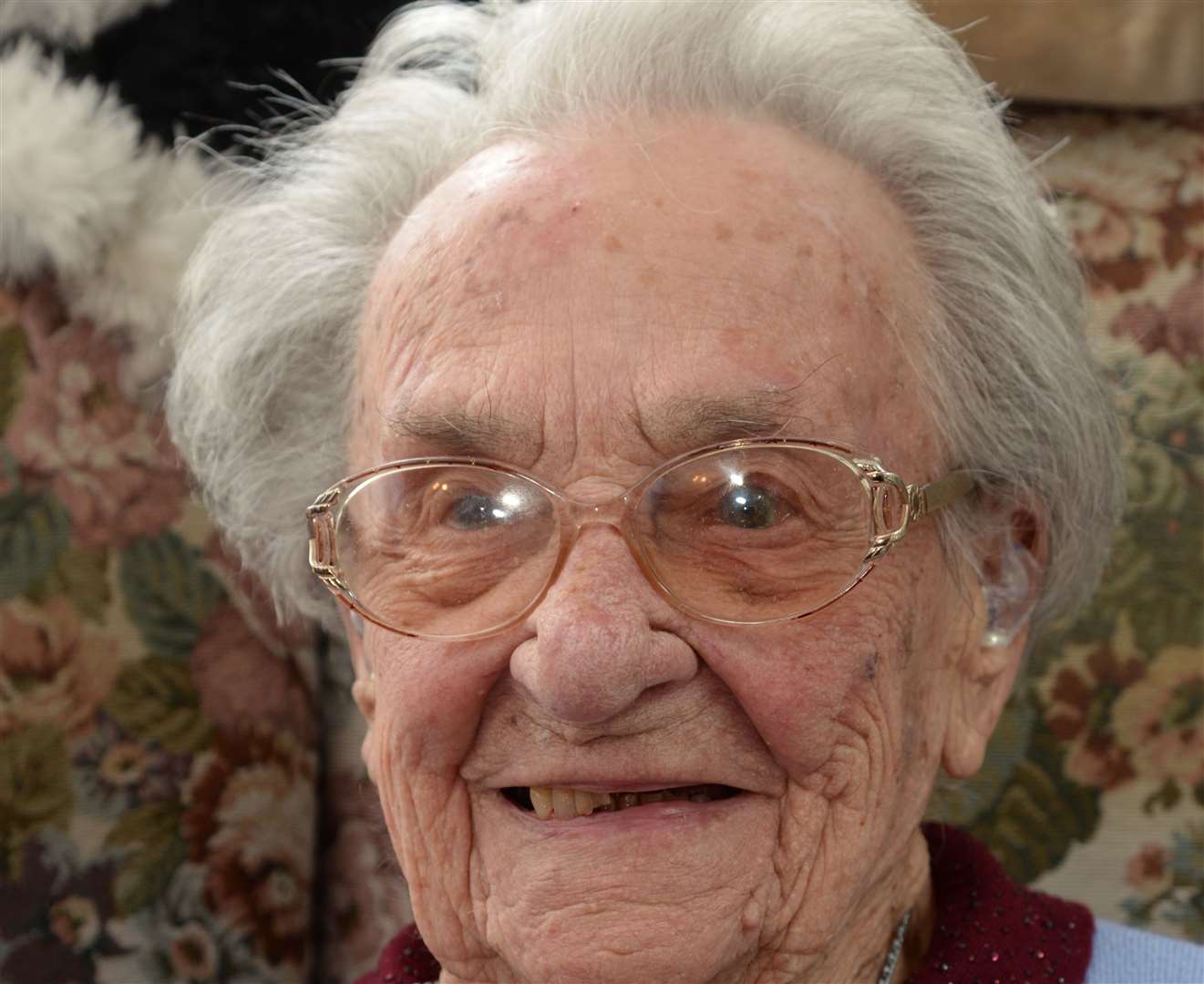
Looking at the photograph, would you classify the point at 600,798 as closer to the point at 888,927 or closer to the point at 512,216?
the point at 888,927

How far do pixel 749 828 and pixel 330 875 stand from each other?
1144mm

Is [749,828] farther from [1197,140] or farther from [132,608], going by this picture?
[1197,140]

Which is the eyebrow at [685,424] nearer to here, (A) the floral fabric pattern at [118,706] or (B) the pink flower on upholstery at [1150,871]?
(A) the floral fabric pattern at [118,706]

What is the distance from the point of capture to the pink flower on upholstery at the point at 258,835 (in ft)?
6.90

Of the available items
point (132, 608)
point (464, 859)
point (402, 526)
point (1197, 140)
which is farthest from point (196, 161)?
point (1197, 140)

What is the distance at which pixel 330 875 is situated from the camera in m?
2.31

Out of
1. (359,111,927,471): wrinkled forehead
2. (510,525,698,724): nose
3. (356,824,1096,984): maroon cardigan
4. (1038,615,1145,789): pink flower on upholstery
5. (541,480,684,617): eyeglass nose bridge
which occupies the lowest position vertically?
(1038,615,1145,789): pink flower on upholstery

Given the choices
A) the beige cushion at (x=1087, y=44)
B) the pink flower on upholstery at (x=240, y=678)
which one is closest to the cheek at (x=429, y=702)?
the pink flower on upholstery at (x=240, y=678)

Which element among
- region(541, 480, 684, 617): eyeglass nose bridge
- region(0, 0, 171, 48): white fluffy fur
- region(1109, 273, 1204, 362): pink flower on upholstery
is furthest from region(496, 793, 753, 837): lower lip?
region(0, 0, 171, 48): white fluffy fur

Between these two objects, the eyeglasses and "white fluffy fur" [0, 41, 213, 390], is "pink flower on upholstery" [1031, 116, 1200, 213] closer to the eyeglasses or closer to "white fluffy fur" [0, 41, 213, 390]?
the eyeglasses

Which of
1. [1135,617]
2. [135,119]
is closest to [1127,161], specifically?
[1135,617]

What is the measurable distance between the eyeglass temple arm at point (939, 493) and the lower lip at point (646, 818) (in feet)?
1.14

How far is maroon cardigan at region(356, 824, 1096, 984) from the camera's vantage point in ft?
5.25

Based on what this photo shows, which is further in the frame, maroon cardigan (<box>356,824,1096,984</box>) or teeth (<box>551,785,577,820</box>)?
maroon cardigan (<box>356,824,1096,984</box>)
